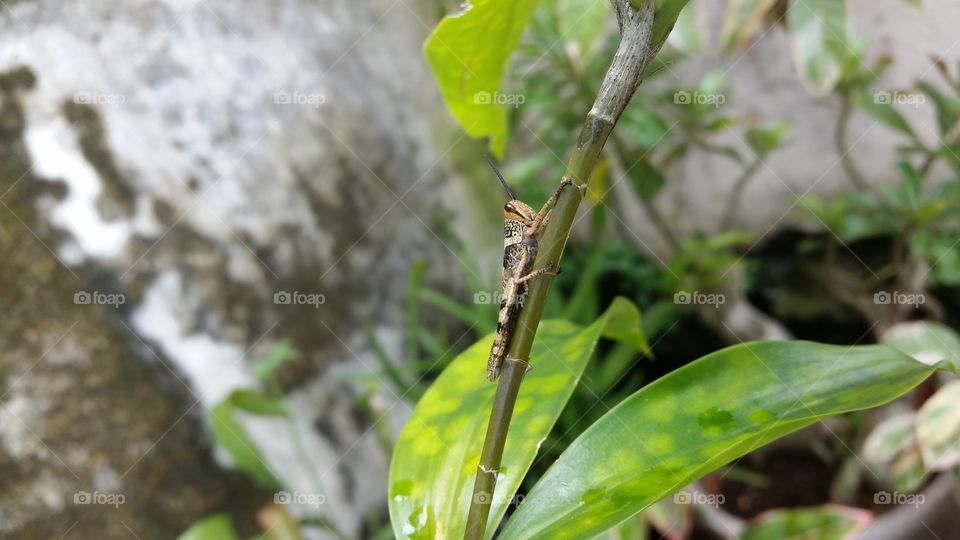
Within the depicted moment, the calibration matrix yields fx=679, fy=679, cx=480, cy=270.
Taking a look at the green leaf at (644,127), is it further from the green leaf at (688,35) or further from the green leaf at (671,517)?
the green leaf at (671,517)

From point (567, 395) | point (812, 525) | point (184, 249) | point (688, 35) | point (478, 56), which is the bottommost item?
point (812, 525)

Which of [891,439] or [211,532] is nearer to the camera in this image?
[211,532]

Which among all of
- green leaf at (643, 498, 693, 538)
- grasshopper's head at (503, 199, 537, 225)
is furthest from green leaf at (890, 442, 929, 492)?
grasshopper's head at (503, 199, 537, 225)

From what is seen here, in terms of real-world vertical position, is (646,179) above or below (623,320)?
above

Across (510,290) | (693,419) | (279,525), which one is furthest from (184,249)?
(693,419)

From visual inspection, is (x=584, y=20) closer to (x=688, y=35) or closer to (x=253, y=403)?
(x=688, y=35)

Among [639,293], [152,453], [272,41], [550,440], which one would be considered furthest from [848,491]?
[272,41]

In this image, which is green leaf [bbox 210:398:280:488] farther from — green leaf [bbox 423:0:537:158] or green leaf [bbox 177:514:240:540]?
green leaf [bbox 423:0:537:158]
